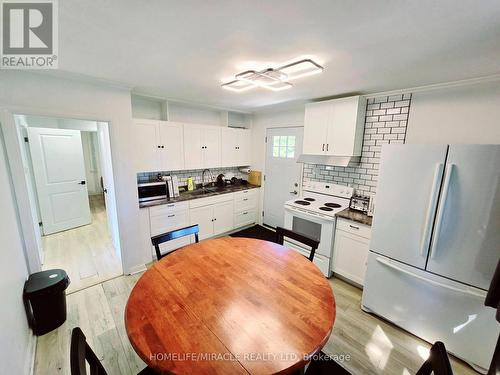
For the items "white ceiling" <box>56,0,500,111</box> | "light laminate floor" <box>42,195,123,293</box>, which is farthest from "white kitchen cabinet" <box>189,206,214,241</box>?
"white ceiling" <box>56,0,500,111</box>

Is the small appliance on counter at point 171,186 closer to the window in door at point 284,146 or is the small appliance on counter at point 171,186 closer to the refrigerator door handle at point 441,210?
the window in door at point 284,146

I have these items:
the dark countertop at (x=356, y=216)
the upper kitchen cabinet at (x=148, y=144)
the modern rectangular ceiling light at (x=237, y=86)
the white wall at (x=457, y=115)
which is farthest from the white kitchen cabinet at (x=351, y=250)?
the upper kitchen cabinet at (x=148, y=144)

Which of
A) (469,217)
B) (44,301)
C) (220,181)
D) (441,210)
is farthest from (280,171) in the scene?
(44,301)

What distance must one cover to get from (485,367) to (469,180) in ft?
4.87

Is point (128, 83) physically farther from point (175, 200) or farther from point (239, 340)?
point (239, 340)

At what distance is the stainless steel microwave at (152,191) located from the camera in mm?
3082

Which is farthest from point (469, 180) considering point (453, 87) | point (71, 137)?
point (71, 137)

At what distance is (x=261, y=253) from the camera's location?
180 centimetres

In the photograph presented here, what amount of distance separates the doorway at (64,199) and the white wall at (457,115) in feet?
13.7

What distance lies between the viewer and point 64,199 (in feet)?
13.3

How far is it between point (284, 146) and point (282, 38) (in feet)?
8.58

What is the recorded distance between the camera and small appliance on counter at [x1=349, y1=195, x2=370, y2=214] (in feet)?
8.94

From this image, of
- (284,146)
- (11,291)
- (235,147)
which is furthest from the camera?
(235,147)

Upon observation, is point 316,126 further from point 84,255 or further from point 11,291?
point 84,255
